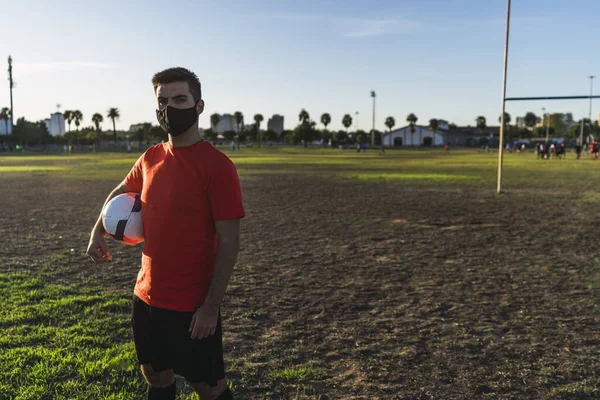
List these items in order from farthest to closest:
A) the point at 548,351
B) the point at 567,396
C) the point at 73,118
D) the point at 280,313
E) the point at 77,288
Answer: the point at 73,118
the point at 77,288
the point at 280,313
the point at 548,351
the point at 567,396

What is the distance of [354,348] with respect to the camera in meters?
4.56

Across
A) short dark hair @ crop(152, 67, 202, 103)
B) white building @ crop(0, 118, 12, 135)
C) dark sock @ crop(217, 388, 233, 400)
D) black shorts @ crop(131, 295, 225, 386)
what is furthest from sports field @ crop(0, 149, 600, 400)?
white building @ crop(0, 118, 12, 135)

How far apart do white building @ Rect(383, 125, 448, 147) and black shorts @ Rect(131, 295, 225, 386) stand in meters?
143

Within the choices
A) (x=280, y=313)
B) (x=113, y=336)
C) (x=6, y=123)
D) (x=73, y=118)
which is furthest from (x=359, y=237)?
(x=73, y=118)

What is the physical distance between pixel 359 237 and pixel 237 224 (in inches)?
301

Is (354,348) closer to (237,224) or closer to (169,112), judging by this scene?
(237,224)

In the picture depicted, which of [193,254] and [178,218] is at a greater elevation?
[178,218]

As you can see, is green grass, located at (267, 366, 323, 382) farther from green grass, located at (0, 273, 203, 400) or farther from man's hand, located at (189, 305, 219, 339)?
man's hand, located at (189, 305, 219, 339)

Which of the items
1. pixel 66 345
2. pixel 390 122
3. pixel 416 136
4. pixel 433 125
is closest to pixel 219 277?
pixel 66 345

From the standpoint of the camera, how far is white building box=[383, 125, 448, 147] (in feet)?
469

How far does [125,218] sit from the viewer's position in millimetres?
2771

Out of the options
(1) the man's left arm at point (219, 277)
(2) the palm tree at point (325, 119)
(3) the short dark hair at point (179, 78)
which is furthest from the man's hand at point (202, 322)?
(2) the palm tree at point (325, 119)

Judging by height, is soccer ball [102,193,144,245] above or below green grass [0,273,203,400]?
above

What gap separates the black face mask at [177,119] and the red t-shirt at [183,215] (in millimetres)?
96
